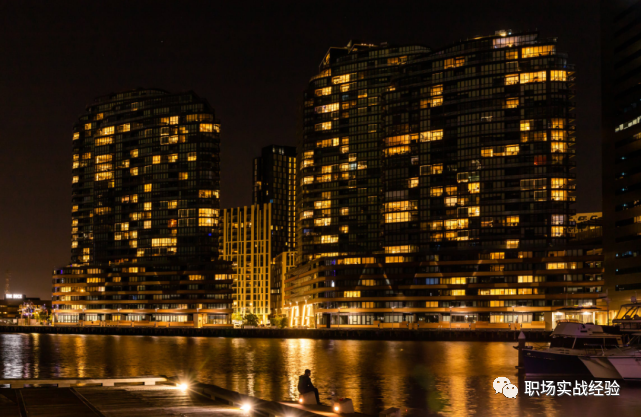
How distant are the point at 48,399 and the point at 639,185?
18446 centimetres

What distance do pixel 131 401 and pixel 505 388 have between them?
38.7 meters

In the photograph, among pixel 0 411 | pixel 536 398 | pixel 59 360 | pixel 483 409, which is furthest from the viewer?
pixel 59 360

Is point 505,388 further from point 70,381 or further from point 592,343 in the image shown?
point 70,381

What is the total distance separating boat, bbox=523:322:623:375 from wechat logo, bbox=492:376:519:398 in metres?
3.38

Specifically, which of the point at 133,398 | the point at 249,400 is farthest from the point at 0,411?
the point at 249,400

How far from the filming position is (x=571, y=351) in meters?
72.8

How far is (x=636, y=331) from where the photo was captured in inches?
2852

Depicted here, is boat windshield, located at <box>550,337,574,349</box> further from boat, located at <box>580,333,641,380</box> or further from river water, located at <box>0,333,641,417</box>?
river water, located at <box>0,333,641,417</box>

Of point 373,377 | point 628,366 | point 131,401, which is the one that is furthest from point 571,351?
point 131,401

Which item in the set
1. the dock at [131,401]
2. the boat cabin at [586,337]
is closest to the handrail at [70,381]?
the dock at [131,401]

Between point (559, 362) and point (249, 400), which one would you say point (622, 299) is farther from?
point (249, 400)

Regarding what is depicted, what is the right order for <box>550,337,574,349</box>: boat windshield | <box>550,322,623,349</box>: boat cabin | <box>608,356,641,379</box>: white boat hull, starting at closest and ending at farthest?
<box>608,356,641,379</box>: white boat hull
<box>550,322,623,349</box>: boat cabin
<box>550,337,574,349</box>: boat windshield

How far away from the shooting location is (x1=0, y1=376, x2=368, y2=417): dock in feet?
131

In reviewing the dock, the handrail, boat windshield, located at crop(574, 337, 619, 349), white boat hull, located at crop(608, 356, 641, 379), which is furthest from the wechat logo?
the handrail
